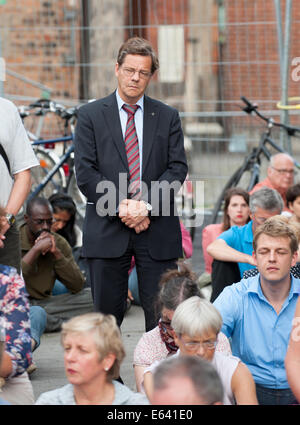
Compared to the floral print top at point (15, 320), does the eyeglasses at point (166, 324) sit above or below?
below

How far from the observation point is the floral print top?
152 inches

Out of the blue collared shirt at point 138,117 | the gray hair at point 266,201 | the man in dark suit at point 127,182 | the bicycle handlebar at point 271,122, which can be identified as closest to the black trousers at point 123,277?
the man in dark suit at point 127,182

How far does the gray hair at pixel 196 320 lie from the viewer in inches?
148

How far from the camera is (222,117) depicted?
415 inches

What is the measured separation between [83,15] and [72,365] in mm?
8288

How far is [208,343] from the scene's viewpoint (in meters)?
3.79

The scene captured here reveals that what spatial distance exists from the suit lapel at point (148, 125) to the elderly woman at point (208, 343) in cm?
139

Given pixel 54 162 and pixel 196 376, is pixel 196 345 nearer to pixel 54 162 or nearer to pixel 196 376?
pixel 196 376

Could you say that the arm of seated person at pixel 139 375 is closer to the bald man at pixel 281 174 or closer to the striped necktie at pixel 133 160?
the striped necktie at pixel 133 160

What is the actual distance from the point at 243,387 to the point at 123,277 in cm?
144

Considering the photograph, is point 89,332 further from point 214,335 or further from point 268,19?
point 268,19

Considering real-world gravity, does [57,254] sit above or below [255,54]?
below

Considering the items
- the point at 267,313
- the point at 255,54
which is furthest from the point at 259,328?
the point at 255,54

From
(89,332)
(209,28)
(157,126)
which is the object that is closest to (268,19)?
(209,28)
